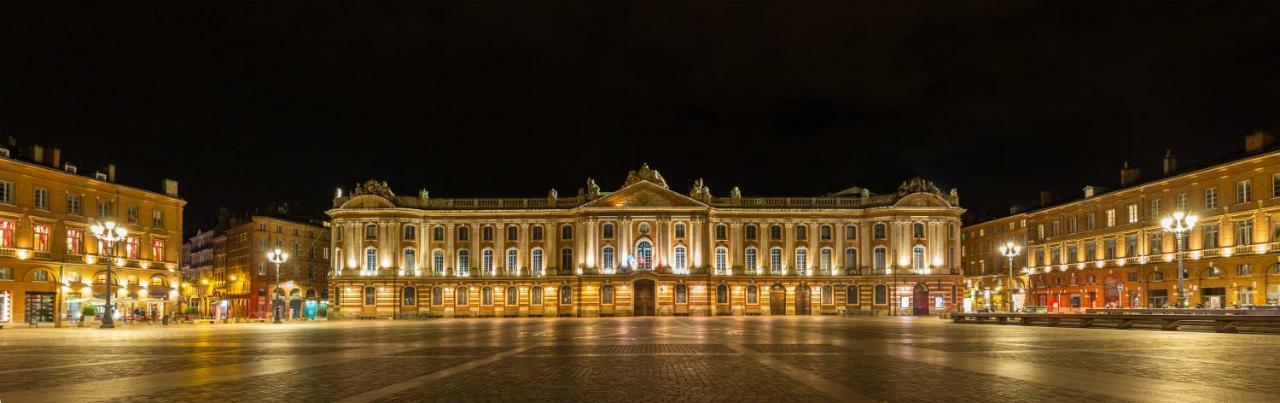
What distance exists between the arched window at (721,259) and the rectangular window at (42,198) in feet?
189

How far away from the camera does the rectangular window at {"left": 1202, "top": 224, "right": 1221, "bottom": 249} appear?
233ft

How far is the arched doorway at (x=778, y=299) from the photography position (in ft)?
325

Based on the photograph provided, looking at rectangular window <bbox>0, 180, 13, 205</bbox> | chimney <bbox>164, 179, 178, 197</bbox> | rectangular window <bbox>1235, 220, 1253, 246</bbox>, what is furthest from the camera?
chimney <bbox>164, 179, 178, 197</bbox>

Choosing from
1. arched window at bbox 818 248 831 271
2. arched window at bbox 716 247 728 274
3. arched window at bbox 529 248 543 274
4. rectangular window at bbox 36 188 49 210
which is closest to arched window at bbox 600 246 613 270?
arched window at bbox 529 248 543 274

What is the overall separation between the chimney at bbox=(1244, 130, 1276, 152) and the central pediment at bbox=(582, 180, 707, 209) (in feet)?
150

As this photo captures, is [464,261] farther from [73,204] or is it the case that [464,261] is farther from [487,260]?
[73,204]

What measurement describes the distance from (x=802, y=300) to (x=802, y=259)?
4130mm

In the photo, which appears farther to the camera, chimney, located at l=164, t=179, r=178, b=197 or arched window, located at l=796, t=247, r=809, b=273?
arched window, located at l=796, t=247, r=809, b=273

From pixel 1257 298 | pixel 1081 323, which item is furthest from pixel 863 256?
pixel 1081 323

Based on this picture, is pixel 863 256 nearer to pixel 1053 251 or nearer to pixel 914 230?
pixel 914 230

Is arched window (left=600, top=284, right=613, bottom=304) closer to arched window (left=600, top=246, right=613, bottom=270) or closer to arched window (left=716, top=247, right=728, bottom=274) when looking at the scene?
arched window (left=600, top=246, right=613, bottom=270)

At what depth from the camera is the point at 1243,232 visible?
6775 cm

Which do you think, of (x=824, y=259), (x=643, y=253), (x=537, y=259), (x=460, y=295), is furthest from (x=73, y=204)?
(x=824, y=259)

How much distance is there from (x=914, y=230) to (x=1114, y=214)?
18.4 metres
